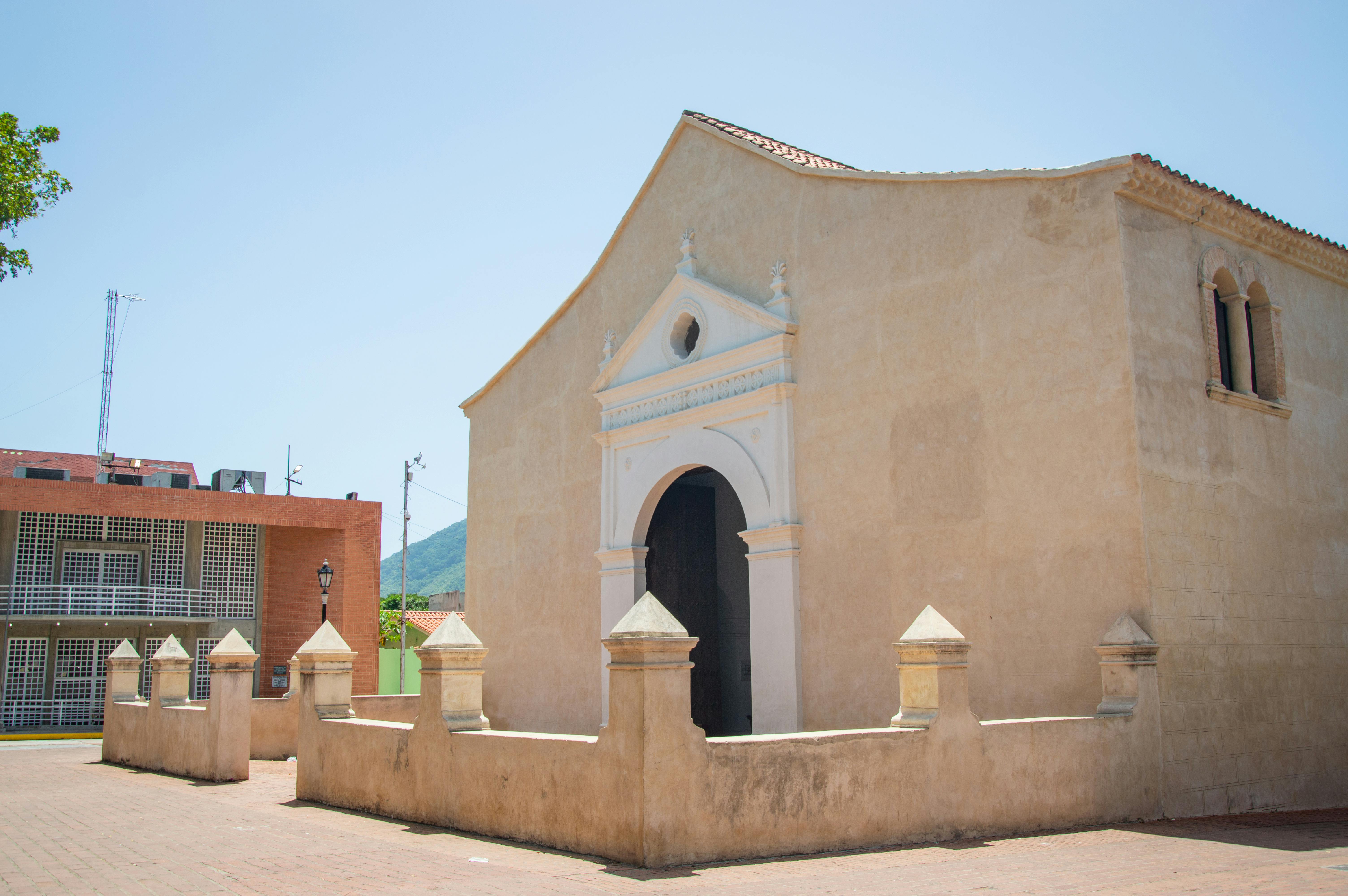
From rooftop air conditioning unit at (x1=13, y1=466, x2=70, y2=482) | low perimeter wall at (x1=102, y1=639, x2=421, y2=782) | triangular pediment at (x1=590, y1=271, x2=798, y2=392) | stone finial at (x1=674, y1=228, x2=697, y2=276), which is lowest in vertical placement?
low perimeter wall at (x1=102, y1=639, x2=421, y2=782)

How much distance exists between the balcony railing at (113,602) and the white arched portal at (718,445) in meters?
20.0

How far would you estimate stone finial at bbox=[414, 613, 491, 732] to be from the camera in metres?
9.69

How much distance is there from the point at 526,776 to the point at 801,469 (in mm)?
6046

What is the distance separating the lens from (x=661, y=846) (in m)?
7.38

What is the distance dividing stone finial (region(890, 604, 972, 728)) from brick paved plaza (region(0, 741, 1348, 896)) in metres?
1.02

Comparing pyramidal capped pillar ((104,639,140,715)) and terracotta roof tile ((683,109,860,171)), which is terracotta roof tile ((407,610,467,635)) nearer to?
pyramidal capped pillar ((104,639,140,715))

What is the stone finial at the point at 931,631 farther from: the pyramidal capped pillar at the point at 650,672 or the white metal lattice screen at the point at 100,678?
the white metal lattice screen at the point at 100,678

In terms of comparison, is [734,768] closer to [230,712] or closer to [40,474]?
[230,712]

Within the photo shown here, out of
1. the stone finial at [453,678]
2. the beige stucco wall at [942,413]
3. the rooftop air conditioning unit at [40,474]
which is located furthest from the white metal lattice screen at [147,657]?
the stone finial at [453,678]

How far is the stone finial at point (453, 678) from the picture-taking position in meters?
9.69

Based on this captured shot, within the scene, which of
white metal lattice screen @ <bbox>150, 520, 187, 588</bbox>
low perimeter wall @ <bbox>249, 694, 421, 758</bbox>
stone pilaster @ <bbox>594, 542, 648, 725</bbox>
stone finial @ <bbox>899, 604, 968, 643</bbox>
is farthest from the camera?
white metal lattice screen @ <bbox>150, 520, 187, 588</bbox>

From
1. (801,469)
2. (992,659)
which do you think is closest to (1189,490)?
(992,659)

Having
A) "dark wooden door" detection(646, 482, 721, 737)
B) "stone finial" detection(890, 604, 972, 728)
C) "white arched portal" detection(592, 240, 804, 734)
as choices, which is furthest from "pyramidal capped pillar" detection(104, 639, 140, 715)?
"stone finial" detection(890, 604, 972, 728)

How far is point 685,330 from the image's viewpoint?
15.9m
